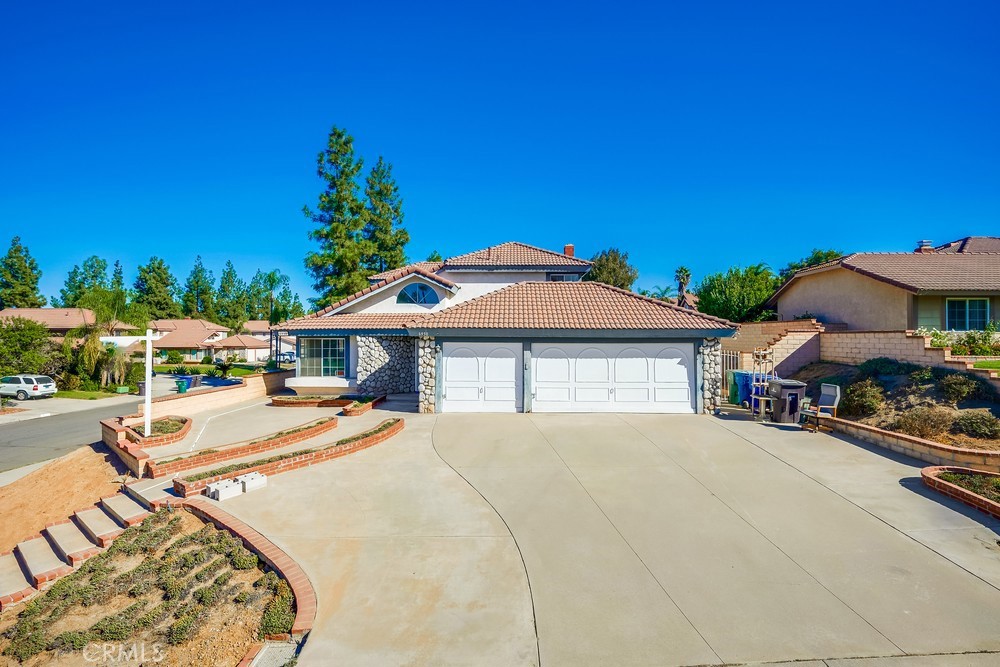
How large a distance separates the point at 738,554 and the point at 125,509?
32.4ft

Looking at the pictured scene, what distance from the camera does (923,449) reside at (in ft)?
32.2

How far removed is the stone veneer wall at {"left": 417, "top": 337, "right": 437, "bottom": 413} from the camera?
15461 mm

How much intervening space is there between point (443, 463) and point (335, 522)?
3261mm

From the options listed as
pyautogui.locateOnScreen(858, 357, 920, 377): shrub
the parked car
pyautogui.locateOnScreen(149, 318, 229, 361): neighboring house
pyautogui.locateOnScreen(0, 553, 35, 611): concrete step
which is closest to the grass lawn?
the parked car

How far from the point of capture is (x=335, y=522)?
724 centimetres

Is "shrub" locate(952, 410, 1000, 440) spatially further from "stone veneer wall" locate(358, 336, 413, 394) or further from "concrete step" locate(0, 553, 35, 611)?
"concrete step" locate(0, 553, 35, 611)

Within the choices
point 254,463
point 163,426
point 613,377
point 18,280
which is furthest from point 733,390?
point 18,280

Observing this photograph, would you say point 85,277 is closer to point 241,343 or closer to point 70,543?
point 241,343

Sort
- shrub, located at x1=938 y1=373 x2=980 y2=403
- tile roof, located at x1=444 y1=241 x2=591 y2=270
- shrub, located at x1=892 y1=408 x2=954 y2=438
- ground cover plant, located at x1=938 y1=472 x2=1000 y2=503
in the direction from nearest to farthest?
ground cover plant, located at x1=938 y1=472 x2=1000 y2=503 → shrub, located at x1=892 y1=408 x2=954 y2=438 → shrub, located at x1=938 y1=373 x2=980 y2=403 → tile roof, located at x1=444 y1=241 x2=591 y2=270

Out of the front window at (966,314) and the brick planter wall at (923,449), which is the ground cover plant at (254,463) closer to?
the brick planter wall at (923,449)

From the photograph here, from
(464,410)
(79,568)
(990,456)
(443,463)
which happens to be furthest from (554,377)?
(79,568)

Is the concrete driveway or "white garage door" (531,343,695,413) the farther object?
"white garage door" (531,343,695,413)


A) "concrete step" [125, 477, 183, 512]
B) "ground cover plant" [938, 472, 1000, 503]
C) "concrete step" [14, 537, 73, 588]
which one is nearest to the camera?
"concrete step" [14, 537, 73, 588]

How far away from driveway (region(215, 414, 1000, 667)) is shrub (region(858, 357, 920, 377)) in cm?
597
